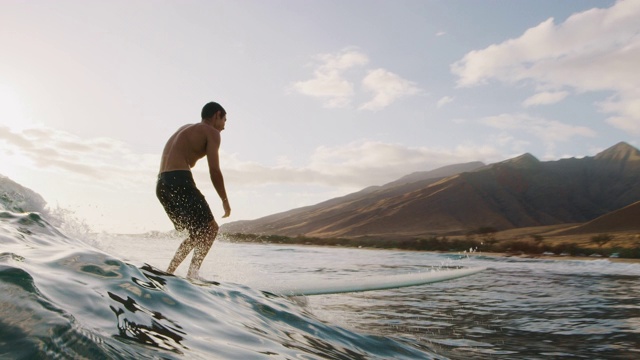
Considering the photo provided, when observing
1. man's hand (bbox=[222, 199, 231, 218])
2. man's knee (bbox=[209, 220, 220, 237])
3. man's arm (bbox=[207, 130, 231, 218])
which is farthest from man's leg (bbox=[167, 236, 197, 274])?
man's arm (bbox=[207, 130, 231, 218])

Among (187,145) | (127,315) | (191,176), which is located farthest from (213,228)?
(127,315)

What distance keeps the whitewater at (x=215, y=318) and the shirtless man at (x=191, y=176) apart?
1.11 metres

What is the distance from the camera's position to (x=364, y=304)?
5.57 metres

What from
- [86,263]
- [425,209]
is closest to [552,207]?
[425,209]

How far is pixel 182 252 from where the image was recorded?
16.8 feet

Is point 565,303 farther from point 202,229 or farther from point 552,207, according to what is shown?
point 552,207

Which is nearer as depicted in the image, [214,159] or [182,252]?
[182,252]

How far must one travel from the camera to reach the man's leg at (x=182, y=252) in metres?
4.98

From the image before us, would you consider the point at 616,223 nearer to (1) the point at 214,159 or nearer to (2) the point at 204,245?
(1) the point at 214,159

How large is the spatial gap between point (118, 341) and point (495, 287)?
720 centimetres

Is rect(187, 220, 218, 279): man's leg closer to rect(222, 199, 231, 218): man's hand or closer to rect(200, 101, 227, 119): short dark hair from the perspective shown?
rect(222, 199, 231, 218): man's hand

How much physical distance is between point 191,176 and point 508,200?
104174 mm

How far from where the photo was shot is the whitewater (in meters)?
1.65

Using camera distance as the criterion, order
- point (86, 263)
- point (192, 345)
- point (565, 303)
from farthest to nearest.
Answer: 1. point (565, 303)
2. point (86, 263)
3. point (192, 345)
